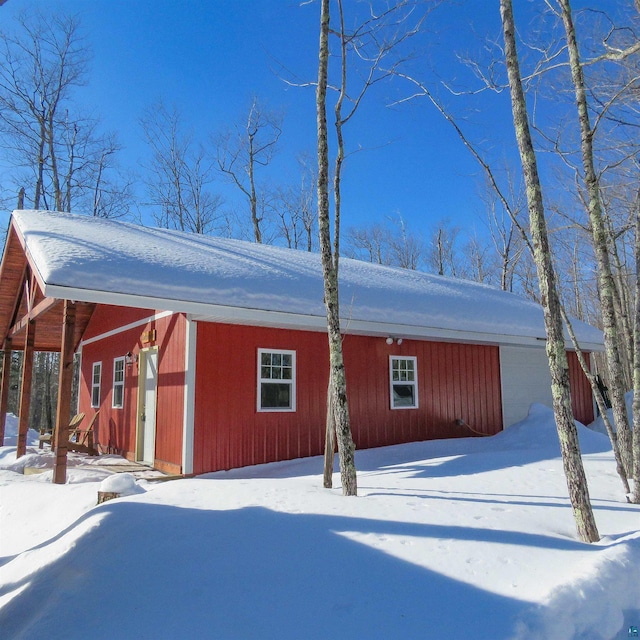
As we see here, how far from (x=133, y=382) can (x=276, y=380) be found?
117 inches

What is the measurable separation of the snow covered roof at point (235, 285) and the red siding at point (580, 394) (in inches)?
79.7

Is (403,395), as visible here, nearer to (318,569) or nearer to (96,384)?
(96,384)

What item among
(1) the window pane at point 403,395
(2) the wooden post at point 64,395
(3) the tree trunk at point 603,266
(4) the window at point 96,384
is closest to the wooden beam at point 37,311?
(2) the wooden post at point 64,395

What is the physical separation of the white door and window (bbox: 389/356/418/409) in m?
4.36

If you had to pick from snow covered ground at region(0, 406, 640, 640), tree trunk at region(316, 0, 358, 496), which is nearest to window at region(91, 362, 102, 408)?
snow covered ground at region(0, 406, 640, 640)

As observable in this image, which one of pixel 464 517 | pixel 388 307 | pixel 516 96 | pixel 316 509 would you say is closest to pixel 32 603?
pixel 316 509

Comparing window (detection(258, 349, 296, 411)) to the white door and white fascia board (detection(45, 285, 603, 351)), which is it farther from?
the white door

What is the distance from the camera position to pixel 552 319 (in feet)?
13.3

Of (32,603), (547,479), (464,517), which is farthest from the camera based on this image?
(547,479)

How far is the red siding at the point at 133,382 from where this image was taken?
7.91 meters

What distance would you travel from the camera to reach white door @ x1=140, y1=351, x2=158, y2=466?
870 cm

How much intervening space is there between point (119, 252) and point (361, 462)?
4.92m

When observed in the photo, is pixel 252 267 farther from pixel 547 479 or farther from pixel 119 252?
pixel 547 479

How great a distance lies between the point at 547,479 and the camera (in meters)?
6.40
